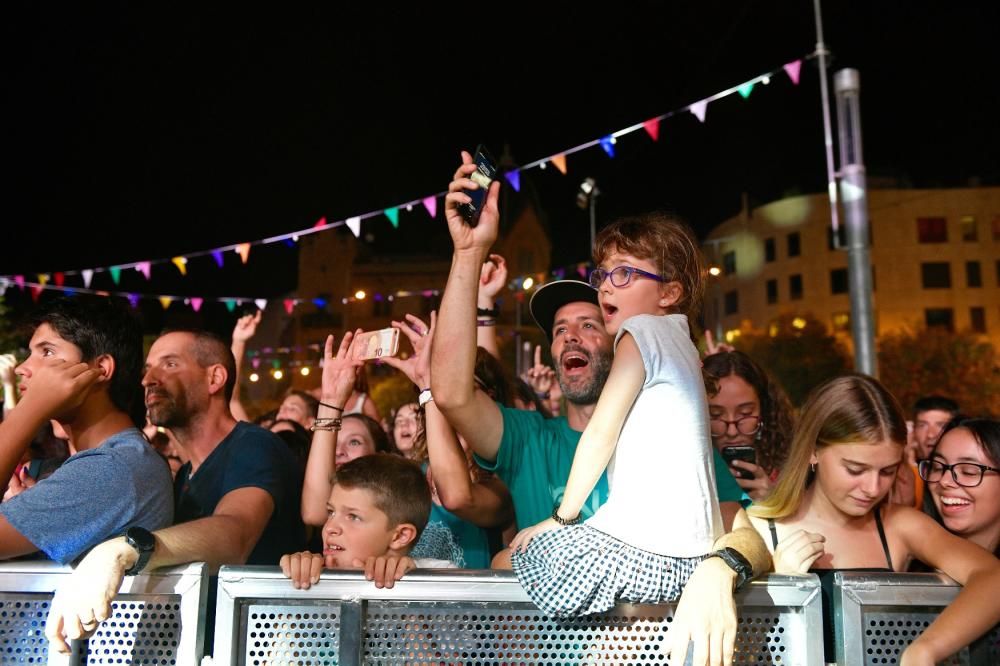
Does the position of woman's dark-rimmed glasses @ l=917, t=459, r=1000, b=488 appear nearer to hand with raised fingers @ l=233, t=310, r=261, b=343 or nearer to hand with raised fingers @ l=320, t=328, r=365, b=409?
hand with raised fingers @ l=320, t=328, r=365, b=409

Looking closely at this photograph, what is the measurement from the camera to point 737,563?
207 centimetres

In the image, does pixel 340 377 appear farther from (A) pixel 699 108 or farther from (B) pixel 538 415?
(A) pixel 699 108

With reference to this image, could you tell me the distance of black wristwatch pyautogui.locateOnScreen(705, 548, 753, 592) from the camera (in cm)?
207

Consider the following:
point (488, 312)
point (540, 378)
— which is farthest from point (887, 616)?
point (540, 378)

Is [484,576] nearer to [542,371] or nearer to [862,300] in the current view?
[542,371]

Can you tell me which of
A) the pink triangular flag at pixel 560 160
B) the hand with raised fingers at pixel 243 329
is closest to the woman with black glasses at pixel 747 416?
the hand with raised fingers at pixel 243 329

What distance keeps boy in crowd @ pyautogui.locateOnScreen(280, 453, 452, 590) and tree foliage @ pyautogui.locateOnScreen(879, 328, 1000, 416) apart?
139 ft

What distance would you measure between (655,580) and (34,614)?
158cm

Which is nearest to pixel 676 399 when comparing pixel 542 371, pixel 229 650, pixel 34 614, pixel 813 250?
pixel 229 650

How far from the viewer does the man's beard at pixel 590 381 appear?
3.27 m

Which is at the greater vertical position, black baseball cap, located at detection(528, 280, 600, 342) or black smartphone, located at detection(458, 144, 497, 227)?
black smartphone, located at detection(458, 144, 497, 227)

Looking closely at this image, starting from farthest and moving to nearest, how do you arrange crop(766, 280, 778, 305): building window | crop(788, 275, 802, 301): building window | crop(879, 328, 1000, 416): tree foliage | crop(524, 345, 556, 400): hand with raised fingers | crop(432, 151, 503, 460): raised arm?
crop(766, 280, 778, 305): building window → crop(788, 275, 802, 301): building window → crop(879, 328, 1000, 416): tree foliage → crop(524, 345, 556, 400): hand with raised fingers → crop(432, 151, 503, 460): raised arm

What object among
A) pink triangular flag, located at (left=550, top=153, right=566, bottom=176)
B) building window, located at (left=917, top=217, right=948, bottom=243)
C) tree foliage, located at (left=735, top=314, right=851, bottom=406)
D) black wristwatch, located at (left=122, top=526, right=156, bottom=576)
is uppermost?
building window, located at (left=917, top=217, right=948, bottom=243)

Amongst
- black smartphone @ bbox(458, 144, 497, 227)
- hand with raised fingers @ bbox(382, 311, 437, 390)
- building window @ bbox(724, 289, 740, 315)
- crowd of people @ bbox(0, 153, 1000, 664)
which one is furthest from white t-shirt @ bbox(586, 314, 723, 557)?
building window @ bbox(724, 289, 740, 315)
